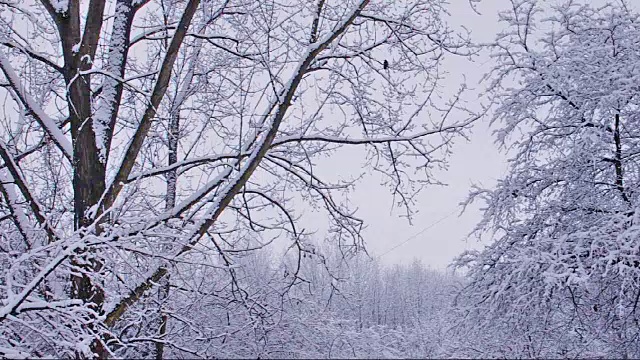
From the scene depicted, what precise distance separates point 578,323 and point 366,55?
560cm

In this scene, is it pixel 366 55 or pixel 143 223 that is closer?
pixel 143 223

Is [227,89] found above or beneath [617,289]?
above

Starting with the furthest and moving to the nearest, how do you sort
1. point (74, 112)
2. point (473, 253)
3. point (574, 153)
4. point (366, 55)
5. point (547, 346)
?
1. point (547, 346)
2. point (473, 253)
3. point (574, 153)
4. point (366, 55)
5. point (74, 112)

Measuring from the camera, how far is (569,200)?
7676 millimetres

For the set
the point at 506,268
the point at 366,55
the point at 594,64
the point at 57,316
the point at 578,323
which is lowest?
the point at 57,316

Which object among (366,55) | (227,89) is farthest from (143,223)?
(227,89)

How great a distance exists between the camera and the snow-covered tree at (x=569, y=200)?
22.0ft

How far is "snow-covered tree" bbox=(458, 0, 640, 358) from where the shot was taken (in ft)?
22.0

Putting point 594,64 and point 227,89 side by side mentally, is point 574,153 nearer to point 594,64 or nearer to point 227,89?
point 594,64

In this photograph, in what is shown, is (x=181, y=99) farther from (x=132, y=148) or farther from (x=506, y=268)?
(x=506, y=268)

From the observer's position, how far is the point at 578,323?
8.12m

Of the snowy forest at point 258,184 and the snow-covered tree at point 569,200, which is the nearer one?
the snowy forest at point 258,184

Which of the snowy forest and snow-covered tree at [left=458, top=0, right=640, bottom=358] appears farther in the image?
snow-covered tree at [left=458, top=0, right=640, bottom=358]

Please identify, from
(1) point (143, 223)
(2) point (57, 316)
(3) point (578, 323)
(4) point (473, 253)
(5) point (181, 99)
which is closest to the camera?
(2) point (57, 316)
